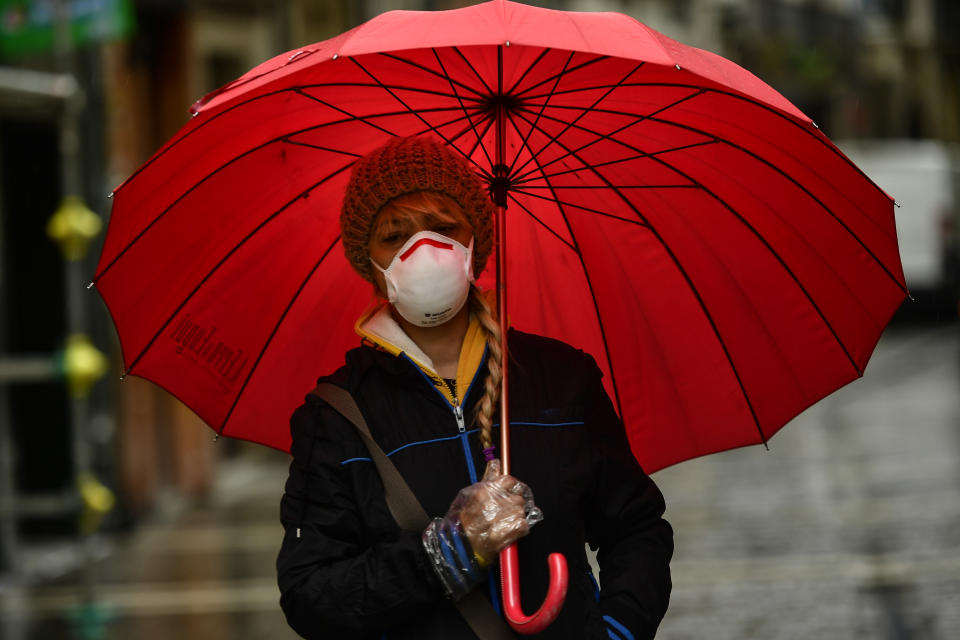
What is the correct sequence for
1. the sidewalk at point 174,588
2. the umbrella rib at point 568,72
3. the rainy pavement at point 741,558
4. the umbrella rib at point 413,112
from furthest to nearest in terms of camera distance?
the sidewalk at point 174,588 < the rainy pavement at point 741,558 < the umbrella rib at point 413,112 < the umbrella rib at point 568,72

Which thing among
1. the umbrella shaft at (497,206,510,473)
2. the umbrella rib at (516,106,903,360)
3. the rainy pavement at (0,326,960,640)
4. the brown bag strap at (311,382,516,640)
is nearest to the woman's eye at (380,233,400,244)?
the umbrella shaft at (497,206,510,473)

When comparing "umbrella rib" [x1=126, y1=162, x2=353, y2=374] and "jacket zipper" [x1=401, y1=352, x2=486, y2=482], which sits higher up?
"umbrella rib" [x1=126, y1=162, x2=353, y2=374]

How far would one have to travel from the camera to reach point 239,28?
14938 millimetres

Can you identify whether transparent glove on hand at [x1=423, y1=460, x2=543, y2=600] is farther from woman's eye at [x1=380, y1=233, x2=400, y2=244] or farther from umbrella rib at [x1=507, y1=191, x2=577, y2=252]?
umbrella rib at [x1=507, y1=191, x2=577, y2=252]

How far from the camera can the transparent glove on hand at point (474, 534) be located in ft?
8.77

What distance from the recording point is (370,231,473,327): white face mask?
286 centimetres

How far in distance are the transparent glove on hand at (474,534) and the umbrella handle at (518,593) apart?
4 cm

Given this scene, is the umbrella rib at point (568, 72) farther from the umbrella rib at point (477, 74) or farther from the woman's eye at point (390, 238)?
the woman's eye at point (390, 238)

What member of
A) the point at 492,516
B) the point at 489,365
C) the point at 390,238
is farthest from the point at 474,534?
the point at 390,238

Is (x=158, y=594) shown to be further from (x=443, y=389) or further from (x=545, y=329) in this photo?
(x=443, y=389)

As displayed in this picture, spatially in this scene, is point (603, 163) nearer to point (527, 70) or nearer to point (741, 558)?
point (527, 70)

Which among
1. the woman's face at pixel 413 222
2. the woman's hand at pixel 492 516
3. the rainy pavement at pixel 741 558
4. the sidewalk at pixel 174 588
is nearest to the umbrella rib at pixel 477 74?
the woman's face at pixel 413 222

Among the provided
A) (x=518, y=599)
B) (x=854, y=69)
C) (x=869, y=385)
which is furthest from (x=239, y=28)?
(x=854, y=69)

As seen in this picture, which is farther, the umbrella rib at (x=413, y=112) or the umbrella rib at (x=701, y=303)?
the umbrella rib at (x=701, y=303)
